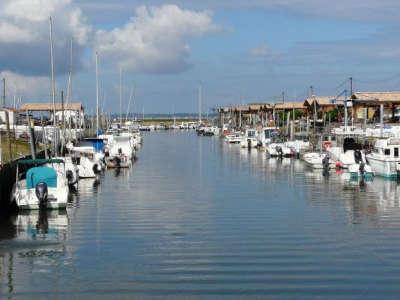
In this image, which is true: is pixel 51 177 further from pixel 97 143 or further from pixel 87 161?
pixel 97 143

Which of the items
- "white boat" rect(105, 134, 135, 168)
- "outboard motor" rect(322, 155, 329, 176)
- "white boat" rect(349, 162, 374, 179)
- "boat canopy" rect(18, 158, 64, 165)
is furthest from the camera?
"white boat" rect(105, 134, 135, 168)

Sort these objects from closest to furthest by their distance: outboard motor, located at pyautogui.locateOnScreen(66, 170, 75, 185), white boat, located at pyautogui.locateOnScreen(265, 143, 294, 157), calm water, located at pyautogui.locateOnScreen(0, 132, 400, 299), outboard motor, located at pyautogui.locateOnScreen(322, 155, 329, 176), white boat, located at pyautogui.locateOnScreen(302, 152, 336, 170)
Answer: calm water, located at pyautogui.locateOnScreen(0, 132, 400, 299), outboard motor, located at pyautogui.locateOnScreen(66, 170, 75, 185), outboard motor, located at pyautogui.locateOnScreen(322, 155, 329, 176), white boat, located at pyautogui.locateOnScreen(302, 152, 336, 170), white boat, located at pyautogui.locateOnScreen(265, 143, 294, 157)

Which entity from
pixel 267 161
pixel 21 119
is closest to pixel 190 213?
pixel 267 161

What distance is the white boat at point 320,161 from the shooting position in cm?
6284

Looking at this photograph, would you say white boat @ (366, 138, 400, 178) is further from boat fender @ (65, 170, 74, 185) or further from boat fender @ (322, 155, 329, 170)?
boat fender @ (65, 170, 74, 185)

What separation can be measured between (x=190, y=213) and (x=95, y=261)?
1248 centimetres

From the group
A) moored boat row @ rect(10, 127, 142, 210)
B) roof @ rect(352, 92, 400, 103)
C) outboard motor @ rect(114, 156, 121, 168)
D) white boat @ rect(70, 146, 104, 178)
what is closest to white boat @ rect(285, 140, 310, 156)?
roof @ rect(352, 92, 400, 103)

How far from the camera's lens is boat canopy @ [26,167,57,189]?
118 ft

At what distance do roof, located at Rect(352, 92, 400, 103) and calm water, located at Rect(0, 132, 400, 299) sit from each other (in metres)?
38.1

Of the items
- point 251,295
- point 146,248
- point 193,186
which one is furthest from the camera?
point 193,186

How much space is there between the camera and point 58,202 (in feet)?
121

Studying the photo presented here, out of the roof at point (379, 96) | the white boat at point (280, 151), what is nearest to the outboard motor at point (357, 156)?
the white boat at point (280, 151)

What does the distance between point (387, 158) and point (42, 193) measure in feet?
86.0

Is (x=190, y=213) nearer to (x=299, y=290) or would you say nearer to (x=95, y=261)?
(x=95, y=261)
